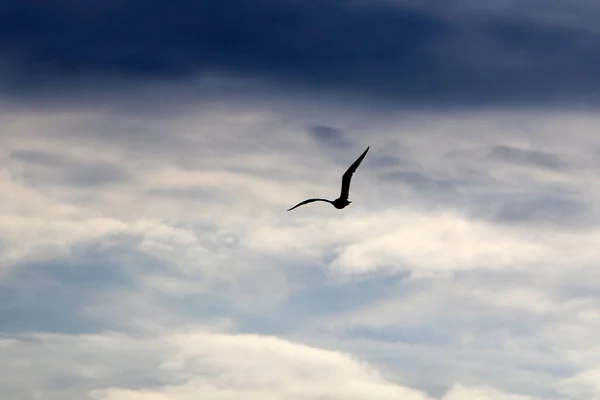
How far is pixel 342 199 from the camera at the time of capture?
6565 inches

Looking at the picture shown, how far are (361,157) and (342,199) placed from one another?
1043cm

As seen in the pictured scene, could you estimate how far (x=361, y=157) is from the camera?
158 m
